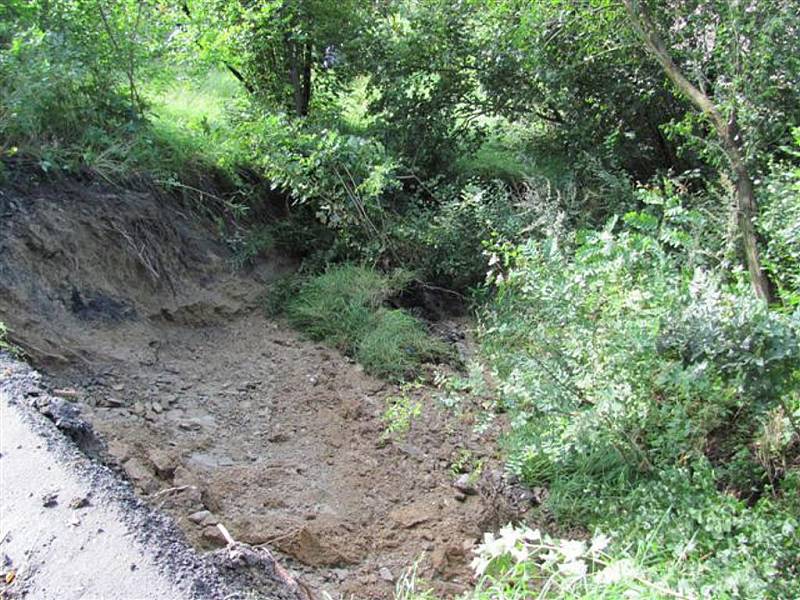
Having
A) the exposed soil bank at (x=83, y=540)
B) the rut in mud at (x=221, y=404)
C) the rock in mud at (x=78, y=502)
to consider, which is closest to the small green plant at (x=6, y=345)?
the rut in mud at (x=221, y=404)

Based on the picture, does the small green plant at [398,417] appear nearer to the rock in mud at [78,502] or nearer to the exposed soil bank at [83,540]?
the exposed soil bank at [83,540]

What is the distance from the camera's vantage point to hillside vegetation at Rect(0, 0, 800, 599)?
3189mm

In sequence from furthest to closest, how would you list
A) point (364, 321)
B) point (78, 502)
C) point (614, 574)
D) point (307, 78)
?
point (307, 78) → point (364, 321) → point (78, 502) → point (614, 574)

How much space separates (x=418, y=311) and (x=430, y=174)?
162cm

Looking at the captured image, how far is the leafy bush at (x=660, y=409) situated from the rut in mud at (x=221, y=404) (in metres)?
0.47

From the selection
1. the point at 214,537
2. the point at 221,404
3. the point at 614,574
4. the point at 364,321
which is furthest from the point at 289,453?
the point at 614,574

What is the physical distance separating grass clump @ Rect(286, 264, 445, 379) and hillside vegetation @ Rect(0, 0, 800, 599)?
0.8 inches

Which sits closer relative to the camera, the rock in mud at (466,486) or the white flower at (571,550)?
→ the white flower at (571,550)

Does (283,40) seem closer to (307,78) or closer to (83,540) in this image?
(307,78)

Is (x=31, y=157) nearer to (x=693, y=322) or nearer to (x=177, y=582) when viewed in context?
(x=177, y=582)

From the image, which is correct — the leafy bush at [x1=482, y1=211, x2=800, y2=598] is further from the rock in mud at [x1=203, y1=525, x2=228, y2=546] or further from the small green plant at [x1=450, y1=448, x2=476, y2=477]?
the rock in mud at [x1=203, y1=525, x2=228, y2=546]

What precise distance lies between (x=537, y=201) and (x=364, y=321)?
158cm

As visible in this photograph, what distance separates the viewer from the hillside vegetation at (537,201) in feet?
10.5

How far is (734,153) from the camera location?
5.05 m
